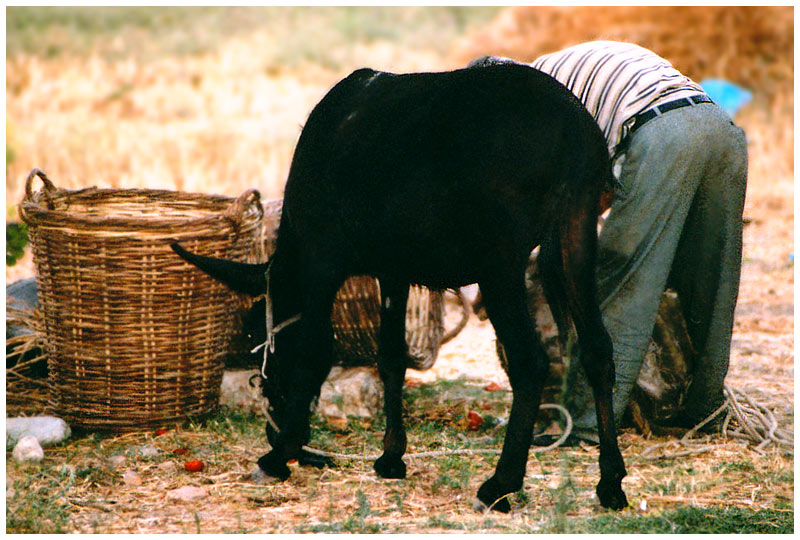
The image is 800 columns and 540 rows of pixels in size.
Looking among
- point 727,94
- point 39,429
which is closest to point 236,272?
point 39,429

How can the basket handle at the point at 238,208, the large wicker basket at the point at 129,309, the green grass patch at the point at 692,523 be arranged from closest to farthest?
the green grass patch at the point at 692,523 → the large wicker basket at the point at 129,309 → the basket handle at the point at 238,208

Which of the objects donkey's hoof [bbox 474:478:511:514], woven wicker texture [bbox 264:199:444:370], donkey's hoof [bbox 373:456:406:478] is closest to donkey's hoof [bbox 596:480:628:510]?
donkey's hoof [bbox 474:478:511:514]

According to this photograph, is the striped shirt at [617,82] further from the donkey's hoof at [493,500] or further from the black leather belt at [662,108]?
the donkey's hoof at [493,500]

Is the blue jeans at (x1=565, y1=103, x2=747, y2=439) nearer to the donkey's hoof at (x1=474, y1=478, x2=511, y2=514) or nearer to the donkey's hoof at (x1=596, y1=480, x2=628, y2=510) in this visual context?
the donkey's hoof at (x1=596, y1=480, x2=628, y2=510)

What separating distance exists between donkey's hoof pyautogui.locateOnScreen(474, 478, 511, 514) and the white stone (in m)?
2.24

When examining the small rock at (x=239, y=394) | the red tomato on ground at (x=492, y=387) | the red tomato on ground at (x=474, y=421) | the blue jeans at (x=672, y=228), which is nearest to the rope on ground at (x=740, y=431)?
the blue jeans at (x=672, y=228)

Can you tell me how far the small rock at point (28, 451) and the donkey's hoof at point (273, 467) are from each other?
1.12m

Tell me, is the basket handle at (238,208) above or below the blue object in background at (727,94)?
below

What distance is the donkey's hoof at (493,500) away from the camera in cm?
370

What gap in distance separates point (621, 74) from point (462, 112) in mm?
1051

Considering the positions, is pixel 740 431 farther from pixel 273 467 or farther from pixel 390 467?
pixel 273 467

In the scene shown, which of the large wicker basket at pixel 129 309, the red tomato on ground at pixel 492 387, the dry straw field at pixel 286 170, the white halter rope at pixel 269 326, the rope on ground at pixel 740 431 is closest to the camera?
the dry straw field at pixel 286 170

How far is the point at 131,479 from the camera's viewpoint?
423 cm

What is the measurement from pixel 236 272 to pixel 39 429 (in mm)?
1501
